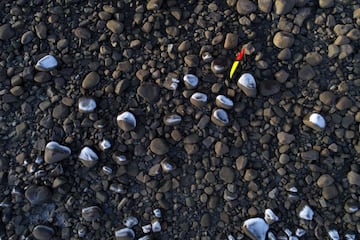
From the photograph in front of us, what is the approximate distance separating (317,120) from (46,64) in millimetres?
1019

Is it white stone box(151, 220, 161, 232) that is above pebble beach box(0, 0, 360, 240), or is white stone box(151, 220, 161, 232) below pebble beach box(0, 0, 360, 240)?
below

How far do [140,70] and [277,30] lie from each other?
0.54 m

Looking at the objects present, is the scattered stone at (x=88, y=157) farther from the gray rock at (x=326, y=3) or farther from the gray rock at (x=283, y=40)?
the gray rock at (x=326, y=3)

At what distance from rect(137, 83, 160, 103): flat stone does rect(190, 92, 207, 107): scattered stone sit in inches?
5.3

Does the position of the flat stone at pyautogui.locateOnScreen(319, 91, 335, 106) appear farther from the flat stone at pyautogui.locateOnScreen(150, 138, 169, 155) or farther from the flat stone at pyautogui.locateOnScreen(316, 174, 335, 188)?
the flat stone at pyautogui.locateOnScreen(150, 138, 169, 155)

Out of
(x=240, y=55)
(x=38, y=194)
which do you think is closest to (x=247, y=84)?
(x=240, y=55)

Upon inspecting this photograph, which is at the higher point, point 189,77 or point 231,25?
point 231,25

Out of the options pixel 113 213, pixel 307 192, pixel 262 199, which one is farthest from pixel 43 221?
pixel 307 192

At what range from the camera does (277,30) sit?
1.78 meters

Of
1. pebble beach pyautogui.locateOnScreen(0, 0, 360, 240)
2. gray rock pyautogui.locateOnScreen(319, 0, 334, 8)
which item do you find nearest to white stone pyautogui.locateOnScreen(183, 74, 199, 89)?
pebble beach pyautogui.locateOnScreen(0, 0, 360, 240)

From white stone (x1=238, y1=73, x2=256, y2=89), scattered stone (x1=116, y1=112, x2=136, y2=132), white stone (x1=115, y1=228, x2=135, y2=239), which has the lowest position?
white stone (x1=115, y1=228, x2=135, y2=239)

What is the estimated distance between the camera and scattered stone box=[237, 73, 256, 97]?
1.71 metres

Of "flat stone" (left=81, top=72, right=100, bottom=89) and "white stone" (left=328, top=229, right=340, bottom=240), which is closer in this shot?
"white stone" (left=328, top=229, right=340, bottom=240)

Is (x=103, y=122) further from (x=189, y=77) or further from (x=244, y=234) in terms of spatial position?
(x=244, y=234)
